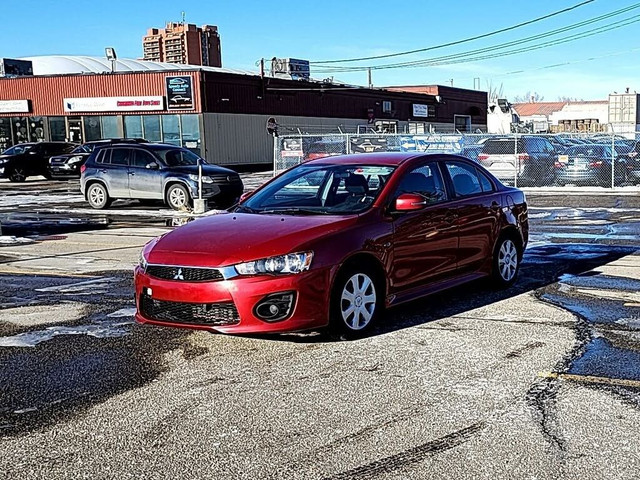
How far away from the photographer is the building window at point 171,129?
4178 centimetres

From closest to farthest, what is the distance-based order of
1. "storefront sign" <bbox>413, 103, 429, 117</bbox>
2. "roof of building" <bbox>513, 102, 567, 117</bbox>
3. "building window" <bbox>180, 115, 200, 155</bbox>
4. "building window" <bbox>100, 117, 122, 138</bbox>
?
"building window" <bbox>180, 115, 200, 155</bbox> → "building window" <bbox>100, 117, 122, 138</bbox> → "storefront sign" <bbox>413, 103, 429, 117</bbox> → "roof of building" <bbox>513, 102, 567, 117</bbox>

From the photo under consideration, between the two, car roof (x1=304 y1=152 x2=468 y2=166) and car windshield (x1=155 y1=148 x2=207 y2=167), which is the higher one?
car windshield (x1=155 y1=148 x2=207 y2=167)

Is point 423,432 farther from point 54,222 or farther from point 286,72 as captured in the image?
point 286,72

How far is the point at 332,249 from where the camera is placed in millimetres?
6297

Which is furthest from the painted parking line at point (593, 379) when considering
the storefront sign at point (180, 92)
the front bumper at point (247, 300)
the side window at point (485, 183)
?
the storefront sign at point (180, 92)

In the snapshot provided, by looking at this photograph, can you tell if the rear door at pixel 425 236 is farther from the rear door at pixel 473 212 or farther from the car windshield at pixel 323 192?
the car windshield at pixel 323 192

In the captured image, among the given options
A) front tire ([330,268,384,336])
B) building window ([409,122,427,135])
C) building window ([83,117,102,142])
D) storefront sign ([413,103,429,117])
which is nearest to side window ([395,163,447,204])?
front tire ([330,268,384,336])

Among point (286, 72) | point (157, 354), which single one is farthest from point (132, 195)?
point (286, 72)

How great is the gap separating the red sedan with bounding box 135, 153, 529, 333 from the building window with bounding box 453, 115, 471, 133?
66.8 meters

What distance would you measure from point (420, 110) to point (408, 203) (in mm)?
60283

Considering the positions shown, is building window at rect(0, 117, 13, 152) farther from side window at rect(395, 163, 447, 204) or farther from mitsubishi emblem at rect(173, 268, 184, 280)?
mitsubishi emblem at rect(173, 268, 184, 280)

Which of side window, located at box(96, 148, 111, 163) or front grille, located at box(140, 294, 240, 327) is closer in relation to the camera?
front grille, located at box(140, 294, 240, 327)

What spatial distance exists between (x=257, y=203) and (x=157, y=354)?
6.55ft

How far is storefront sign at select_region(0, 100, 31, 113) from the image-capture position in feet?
146
